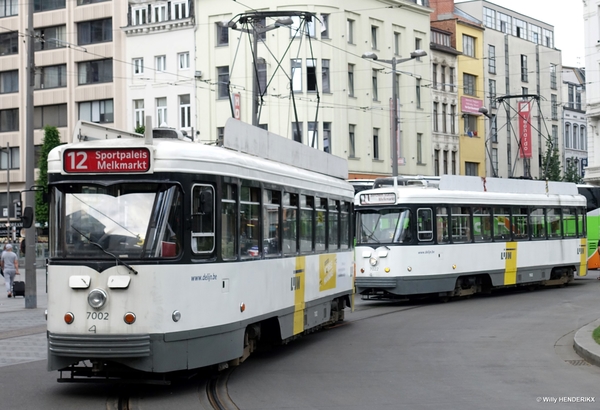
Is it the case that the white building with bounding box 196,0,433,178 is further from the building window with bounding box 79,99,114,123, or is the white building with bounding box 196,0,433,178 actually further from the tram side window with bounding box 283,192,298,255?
the tram side window with bounding box 283,192,298,255

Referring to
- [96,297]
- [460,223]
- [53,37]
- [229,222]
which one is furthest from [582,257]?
[53,37]

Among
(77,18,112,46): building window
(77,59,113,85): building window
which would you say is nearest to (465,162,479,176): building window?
(77,59,113,85): building window

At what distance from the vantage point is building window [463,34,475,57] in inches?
2665

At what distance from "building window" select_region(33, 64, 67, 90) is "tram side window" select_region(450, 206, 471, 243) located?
4282 cm

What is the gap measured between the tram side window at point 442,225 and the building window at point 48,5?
44668 mm

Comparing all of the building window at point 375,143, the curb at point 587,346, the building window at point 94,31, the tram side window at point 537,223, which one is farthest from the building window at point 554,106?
the curb at point 587,346

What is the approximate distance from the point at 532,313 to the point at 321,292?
21.5ft

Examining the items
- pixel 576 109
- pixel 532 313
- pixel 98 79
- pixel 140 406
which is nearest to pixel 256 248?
pixel 140 406

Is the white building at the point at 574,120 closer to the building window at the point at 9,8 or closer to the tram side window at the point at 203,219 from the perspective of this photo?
the building window at the point at 9,8

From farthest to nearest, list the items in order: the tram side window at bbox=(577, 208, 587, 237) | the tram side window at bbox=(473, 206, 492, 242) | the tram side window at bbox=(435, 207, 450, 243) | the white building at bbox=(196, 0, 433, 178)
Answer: the white building at bbox=(196, 0, 433, 178) < the tram side window at bbox=(577, 208, 587, 237) < the tram side window at bbox=(473, 206, 492, 242) < the tram side window at bbox=(435, 207, 450, 243)

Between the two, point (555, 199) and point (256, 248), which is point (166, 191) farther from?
point (555, 199)

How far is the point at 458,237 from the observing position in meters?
24.2

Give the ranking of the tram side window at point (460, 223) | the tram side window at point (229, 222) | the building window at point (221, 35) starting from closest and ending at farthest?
1. the tram side window at point (229, 222)
2. the tram side window at point (460, 223)
3. the building window at point (221, 35)

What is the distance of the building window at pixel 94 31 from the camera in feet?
200
